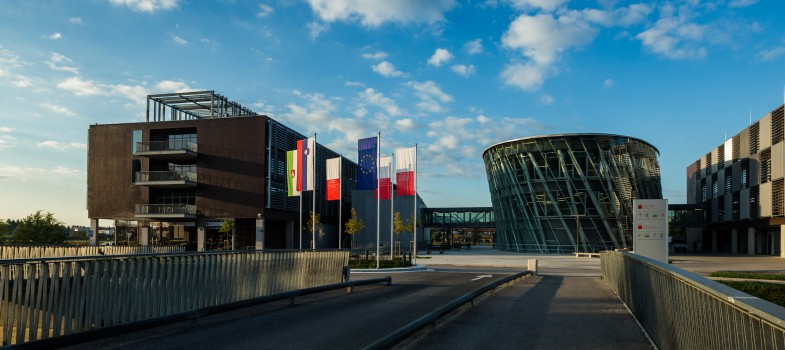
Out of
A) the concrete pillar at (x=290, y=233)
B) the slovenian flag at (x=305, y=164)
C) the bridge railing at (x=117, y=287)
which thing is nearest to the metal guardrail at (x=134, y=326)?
the bridge railing at (x=117, y=287)

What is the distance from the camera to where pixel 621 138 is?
206ft

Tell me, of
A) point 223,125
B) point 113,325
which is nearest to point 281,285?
point 113,325

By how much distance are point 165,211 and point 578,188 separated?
42365mm

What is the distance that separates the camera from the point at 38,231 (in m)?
56.0

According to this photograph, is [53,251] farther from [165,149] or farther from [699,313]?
[165,149]

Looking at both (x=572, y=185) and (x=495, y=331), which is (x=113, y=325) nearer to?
(x=495, y=331)

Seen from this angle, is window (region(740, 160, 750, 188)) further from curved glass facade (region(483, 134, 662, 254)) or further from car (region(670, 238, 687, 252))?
car (region(670, 238, 687, 252))

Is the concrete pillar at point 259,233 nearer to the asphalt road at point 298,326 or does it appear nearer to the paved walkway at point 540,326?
the asphalt road at point 298,326

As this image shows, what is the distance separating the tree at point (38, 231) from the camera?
55750 millimetres

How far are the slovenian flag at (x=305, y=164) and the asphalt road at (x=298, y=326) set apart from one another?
1643 centimetres

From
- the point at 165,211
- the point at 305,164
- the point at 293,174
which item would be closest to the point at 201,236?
the point at 165,211

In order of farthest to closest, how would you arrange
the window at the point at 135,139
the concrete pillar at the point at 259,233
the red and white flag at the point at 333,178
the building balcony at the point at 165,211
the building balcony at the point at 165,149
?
1. the window at the point at 135,139
2. the building balcony at the point at 165,149
3. the building balcony at the point at 165,211
4. the concrete pillar at the point at 259,233
5. the red and white flag at the point at 333,178

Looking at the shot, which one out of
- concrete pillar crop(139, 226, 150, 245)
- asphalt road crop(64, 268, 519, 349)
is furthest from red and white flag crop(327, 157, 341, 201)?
concrete pillar crop(139, 226, 150, 245)

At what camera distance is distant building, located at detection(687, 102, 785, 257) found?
56278 millimetres
